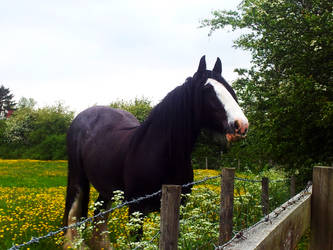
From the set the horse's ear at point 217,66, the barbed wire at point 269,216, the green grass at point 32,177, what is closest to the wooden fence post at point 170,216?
the barbed wire at point 269,216

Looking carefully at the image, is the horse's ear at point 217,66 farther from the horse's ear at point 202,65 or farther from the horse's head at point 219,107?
the horse's ear at point 202,65

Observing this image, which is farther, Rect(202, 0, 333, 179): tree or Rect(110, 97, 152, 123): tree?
Rect(110, 97, 152, 123): tree

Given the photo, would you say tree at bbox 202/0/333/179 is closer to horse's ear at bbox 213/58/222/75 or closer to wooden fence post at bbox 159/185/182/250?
horse's ear at bbox 213/58/222/75

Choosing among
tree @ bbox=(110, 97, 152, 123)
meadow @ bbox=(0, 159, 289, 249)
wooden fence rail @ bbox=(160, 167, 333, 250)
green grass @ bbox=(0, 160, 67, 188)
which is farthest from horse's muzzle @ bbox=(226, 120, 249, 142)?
tree @ bbox=(110, 97, 152, 123)

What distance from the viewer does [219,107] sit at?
330 centimetres

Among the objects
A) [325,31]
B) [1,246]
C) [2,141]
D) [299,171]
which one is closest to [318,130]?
[299,171]

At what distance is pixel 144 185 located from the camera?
134 inches

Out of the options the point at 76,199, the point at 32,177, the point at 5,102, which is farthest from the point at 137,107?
the point at 5,102

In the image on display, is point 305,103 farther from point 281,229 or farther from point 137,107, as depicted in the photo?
point 137,107

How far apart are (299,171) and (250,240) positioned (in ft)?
24.1

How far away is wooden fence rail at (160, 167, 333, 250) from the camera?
160cm

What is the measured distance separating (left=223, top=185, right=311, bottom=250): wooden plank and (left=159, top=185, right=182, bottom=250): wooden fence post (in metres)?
0.25

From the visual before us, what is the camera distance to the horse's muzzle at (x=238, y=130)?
9.73ft

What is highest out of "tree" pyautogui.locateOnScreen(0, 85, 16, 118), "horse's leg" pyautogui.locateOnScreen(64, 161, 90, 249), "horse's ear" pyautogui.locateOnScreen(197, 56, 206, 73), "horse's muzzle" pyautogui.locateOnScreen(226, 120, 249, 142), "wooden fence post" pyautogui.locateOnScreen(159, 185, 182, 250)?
"tree" pyautogui.locateOnScreen(0, 85, 16, 118)
